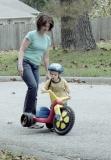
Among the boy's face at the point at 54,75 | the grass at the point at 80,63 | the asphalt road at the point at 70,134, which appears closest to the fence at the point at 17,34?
the grass at the point at 80,63

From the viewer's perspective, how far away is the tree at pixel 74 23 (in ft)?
69.6

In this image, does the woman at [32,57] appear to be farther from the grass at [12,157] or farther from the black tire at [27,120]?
the grass at [12,157]

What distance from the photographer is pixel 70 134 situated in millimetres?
8898

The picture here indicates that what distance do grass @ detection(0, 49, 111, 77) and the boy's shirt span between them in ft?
26.3

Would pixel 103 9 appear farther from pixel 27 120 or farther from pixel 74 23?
pixel 27 120

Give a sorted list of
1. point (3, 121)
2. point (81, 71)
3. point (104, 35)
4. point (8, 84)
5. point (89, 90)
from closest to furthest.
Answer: point (3, 121), point (89, 90), point (8, 84), point (81, 71), point (104, 35)

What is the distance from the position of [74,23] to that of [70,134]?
45.2ft

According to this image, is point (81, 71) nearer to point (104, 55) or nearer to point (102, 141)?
point (104, 55)

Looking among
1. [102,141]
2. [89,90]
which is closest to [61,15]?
[89,90]

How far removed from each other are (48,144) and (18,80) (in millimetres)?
9379

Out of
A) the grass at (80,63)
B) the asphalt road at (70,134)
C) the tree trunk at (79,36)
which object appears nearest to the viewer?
the asphalt road at (70,134)

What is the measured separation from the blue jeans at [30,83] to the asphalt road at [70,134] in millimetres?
357

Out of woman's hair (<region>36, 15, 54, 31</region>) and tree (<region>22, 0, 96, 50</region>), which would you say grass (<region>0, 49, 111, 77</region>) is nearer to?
tree (<region>22, 0, 96, 50</region>)

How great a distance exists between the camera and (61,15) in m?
21.8
